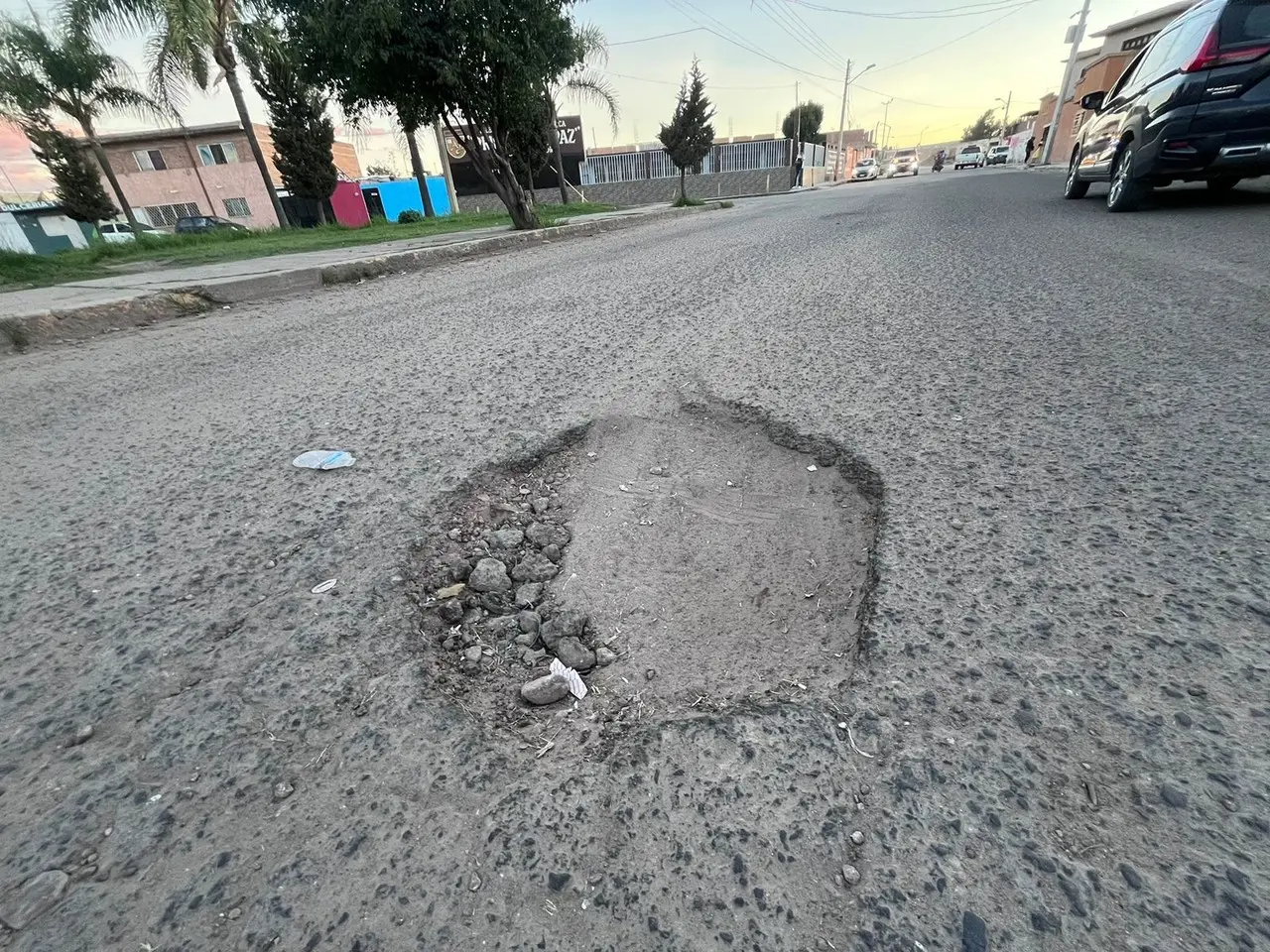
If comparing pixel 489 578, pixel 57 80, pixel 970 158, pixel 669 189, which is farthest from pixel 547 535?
pixel 970 158

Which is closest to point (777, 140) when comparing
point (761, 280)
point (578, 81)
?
point (578, 81)

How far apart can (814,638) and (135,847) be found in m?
1.11

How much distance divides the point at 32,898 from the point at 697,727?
0.92 metres

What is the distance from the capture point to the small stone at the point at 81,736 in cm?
96

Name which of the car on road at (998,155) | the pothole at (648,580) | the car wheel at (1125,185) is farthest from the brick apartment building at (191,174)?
the car on road at (998,155)

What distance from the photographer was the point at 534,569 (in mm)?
1385

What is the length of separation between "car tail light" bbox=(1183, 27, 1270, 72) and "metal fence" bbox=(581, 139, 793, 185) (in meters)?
31.4

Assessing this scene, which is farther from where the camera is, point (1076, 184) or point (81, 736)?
point (1076, 184)

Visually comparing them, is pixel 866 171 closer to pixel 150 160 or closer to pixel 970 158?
pixel 970 158

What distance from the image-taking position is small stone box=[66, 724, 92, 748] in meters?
0.96

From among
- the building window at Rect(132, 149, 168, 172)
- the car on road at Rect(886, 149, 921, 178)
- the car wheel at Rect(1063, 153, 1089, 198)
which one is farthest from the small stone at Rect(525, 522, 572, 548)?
the car on road at Rect(886, 149, 921, 178)

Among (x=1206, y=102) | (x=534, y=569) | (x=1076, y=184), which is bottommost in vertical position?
(x=534, y=569)

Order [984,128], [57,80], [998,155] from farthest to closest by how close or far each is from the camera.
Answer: [984,128], [998,155], [57,80]

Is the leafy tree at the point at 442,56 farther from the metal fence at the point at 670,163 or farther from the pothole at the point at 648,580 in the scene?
the metal fence at the point at 670,163
